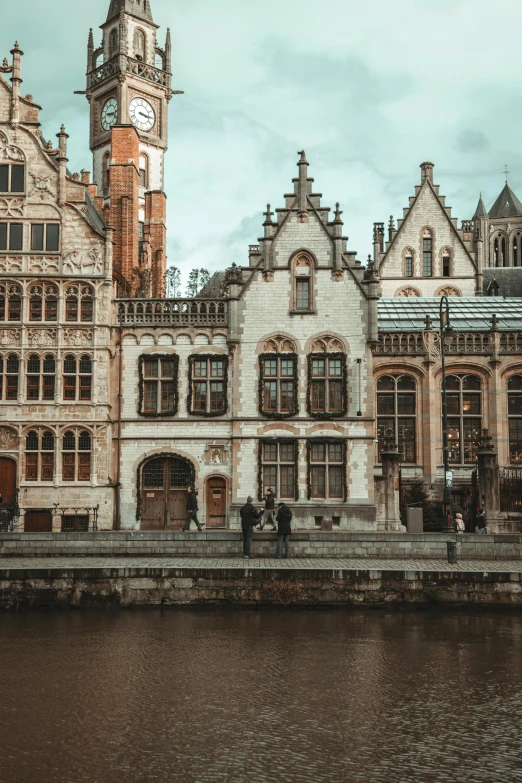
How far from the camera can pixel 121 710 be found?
44.3 feet

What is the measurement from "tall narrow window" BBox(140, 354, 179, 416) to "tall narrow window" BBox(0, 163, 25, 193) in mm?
9227

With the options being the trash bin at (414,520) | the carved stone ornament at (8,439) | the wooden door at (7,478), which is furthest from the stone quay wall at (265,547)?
the carved stone ornament at (8,439)

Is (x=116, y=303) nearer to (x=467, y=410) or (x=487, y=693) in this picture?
(x=467, y=410)

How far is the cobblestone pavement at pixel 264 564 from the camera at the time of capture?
78.0 feet

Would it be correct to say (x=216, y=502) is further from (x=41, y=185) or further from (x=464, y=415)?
(x=41, y=185)

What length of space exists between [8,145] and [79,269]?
6281mm

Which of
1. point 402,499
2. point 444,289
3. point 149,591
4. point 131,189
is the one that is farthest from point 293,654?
point 444,289

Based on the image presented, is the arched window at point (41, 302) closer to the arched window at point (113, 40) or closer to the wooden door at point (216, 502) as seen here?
the wooden door at point (216, 502)

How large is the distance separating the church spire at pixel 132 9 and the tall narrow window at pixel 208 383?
62.7 meters

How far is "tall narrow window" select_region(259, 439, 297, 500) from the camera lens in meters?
38.6

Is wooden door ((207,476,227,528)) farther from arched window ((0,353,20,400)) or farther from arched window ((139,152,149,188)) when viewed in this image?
arched window ((139,152,149,188))

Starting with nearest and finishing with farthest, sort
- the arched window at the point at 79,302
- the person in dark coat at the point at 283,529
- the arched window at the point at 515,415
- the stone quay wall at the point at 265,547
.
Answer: the person in dark coat at the point at 283,529 < the stone quay wall at the point at 265,547 < the arched window at the point at 79,302 < the arched window at the point at 515,415

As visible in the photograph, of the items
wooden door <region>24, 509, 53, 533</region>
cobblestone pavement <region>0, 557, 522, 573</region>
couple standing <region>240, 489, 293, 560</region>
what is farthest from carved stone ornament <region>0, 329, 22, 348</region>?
couple standing <region>240, 489, 293, 560</region>

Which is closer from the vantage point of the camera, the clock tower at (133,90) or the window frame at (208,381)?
the window frame at (208,381)
